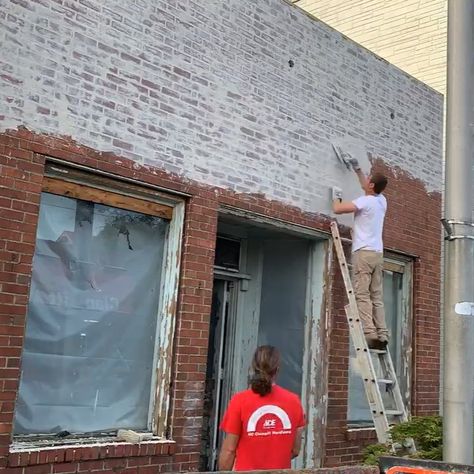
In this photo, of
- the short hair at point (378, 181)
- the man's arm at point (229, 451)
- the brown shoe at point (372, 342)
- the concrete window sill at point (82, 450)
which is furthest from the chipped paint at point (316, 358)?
the man's arm at point (229, 451)

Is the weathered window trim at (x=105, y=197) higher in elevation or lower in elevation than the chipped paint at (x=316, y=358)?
higher

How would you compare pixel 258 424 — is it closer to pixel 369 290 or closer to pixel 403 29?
pixel 369 290

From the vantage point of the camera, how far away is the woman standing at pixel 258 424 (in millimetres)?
4512

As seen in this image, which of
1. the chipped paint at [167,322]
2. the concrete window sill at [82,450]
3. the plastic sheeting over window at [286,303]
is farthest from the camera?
the plastic sheeting over window at [286,303]

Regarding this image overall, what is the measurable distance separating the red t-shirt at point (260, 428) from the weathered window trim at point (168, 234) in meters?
1.36

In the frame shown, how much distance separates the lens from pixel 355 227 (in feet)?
24.3

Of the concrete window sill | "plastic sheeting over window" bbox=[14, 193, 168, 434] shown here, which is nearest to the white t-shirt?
"plastic sheeting over window" bbox=[14, 193, 168, 434]

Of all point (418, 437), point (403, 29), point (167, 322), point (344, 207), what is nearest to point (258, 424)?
point (167, 322)

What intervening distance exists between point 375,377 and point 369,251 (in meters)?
1.50

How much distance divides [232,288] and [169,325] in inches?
81.2

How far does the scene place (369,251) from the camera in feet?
23.6

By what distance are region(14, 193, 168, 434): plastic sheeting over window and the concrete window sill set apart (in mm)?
177

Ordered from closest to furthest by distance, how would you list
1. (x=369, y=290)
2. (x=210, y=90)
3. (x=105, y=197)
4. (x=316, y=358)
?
(x=105, y=197), (x=210, y=90), (x=369, y=290), (x=316, y=358)

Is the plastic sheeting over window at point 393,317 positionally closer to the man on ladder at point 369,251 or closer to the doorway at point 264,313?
the doorway at point 264,313
